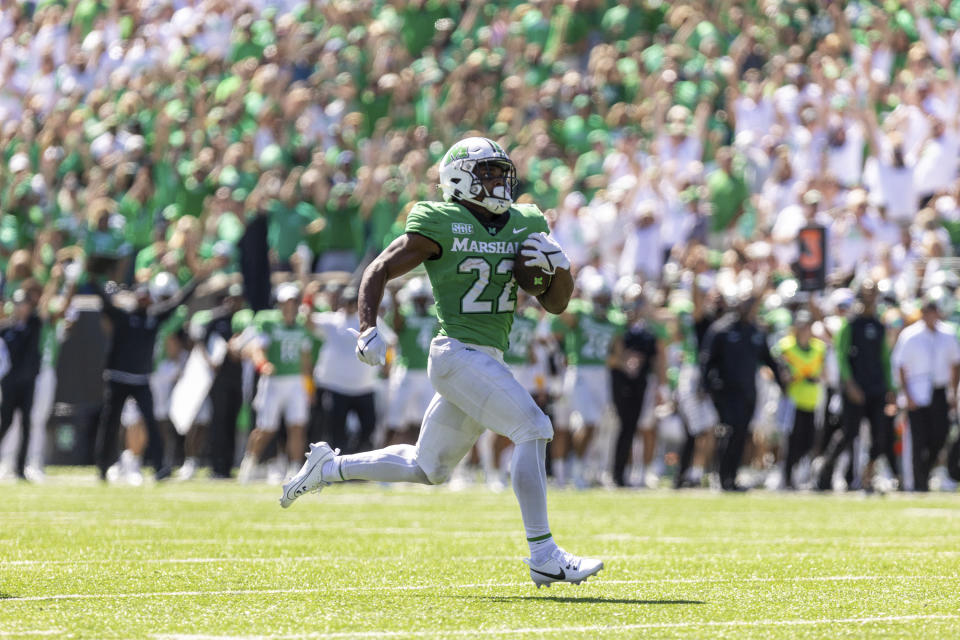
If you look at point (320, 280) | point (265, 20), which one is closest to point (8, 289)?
point (320, 280)

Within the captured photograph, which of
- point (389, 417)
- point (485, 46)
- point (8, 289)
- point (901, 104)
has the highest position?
point (485, 46)

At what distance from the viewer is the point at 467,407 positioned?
7262 mm

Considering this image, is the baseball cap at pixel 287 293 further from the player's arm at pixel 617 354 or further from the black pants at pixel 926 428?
the black pants at pixel 926 428

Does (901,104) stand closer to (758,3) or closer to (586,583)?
(758,3)

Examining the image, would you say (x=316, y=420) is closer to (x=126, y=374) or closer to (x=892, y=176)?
(x=126, y=374)

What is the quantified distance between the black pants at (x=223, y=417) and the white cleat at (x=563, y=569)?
11799 millimetres

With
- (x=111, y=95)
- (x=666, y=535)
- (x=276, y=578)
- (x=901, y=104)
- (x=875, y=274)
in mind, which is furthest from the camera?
(x=111, y=95)

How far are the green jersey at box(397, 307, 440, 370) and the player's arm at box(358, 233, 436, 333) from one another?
10.8m

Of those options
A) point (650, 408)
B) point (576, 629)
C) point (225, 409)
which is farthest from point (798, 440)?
point (576, 629)

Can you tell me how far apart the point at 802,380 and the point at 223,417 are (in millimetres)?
6306

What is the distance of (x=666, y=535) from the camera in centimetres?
1055

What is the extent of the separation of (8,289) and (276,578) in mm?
13314

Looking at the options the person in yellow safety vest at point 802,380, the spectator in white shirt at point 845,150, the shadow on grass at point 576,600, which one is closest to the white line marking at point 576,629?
the shadow on grass at point 576,600

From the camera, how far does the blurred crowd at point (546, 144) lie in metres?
18.6
